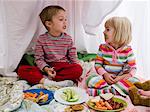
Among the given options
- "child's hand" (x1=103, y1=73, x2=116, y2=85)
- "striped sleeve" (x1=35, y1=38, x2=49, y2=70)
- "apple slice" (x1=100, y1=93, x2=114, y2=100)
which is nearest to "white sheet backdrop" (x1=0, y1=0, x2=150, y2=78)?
"striped sleeve" (x1=35, y1=38, x2=49, y2=70)

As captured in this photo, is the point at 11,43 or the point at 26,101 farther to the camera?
the point at 11,43

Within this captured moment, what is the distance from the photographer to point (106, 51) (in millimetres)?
1436

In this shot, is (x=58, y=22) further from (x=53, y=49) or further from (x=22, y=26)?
(x=22, y=26)

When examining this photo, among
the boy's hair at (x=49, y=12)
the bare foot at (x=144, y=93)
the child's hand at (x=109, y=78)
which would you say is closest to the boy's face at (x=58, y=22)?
the boy's hair at (x=49, y=12)

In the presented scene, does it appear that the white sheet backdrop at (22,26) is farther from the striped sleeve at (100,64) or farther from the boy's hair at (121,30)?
the striped sleeve at (100,64)

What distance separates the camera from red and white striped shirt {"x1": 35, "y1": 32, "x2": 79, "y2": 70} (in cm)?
155

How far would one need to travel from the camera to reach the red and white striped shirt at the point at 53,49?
155 centimetres

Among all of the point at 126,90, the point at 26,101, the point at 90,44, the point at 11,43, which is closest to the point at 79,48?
the point at 90,44

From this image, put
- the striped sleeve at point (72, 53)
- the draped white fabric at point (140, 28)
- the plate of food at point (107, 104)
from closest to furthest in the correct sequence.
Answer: the plate of food at point (107, 104), the striped sleeve at point (72, 53), the draped white fabric at point (140, 28)

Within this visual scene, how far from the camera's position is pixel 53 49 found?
156 centimetres

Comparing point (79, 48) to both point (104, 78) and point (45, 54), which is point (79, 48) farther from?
point (104, 78)

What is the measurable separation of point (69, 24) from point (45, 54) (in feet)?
0.92

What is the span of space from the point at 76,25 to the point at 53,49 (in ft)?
0.92

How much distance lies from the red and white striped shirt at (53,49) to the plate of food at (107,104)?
37 centimetres
